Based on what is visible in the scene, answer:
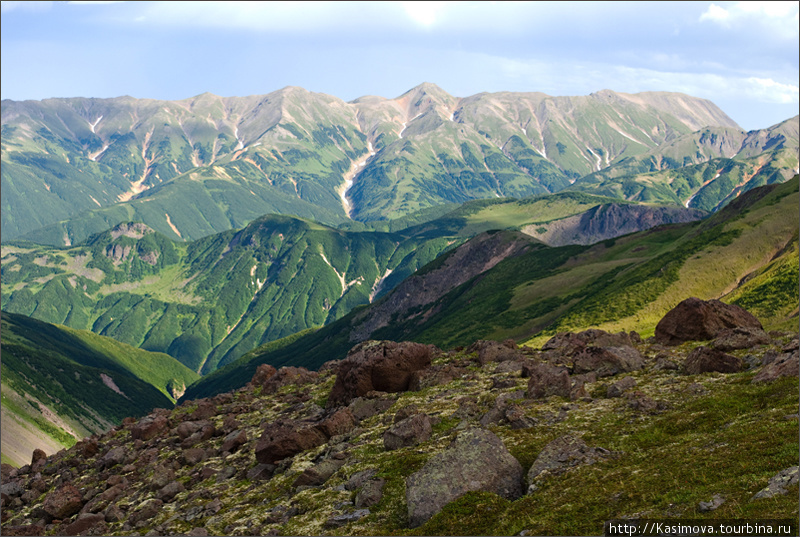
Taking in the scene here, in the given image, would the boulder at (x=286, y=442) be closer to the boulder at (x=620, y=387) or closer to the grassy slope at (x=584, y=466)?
the grassy slope at (x=584, y=466)

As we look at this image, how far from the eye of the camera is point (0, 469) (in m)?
73.9

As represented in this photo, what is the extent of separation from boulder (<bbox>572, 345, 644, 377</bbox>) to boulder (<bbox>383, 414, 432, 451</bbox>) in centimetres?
1733

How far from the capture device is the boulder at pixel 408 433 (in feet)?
135

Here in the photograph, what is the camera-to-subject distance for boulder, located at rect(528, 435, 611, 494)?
31312mm

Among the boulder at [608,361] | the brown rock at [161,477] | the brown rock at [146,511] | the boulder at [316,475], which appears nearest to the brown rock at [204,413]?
the brown rock at [161,477]

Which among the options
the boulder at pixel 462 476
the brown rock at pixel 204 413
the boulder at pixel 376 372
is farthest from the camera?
the brown rock at pixel 204 413

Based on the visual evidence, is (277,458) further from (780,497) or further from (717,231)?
(717,231)

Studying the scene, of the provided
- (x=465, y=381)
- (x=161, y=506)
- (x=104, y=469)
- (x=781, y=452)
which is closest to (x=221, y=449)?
(x=161, y=506)

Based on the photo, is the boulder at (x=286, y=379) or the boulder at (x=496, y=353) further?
the boulder at (x=286, y=379)

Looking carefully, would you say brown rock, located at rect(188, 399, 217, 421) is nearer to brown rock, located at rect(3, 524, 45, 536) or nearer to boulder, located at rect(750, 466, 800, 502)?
brown rock, located at rect(3, 524, 45, 536)

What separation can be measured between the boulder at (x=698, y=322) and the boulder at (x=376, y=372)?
86.1ft

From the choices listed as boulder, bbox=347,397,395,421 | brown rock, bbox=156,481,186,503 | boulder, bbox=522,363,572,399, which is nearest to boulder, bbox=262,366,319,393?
boulder, bbox=347,397,395,421

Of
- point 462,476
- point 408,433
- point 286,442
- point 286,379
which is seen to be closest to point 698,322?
point 408,433

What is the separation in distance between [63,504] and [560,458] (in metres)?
43.7
